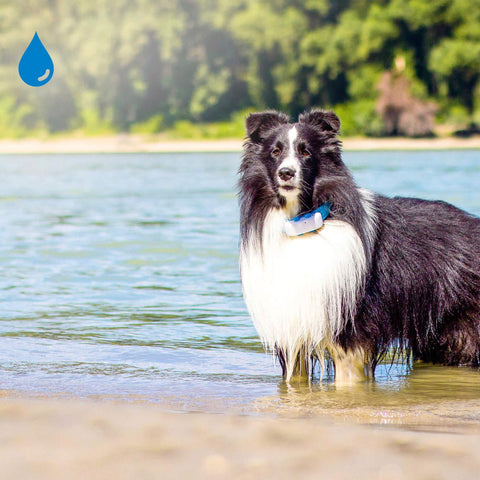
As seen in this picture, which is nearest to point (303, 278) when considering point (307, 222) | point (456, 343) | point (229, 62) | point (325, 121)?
point (307, 222)

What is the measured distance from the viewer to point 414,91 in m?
52.5

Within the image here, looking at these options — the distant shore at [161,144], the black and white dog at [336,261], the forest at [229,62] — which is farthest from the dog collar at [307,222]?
the forest at [229,62]

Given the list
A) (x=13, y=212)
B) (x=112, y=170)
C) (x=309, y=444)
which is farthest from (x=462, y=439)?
(x=112, y=170)

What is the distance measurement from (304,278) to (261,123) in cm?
91

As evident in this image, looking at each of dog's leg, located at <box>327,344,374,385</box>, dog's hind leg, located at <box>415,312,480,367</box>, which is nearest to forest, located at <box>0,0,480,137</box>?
dog's hind leg, located at <box>415,312,480,367</box>

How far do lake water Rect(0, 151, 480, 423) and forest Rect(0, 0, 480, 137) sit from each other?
39.4 meters

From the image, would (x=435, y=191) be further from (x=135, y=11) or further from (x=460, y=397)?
(x=135, y=11)

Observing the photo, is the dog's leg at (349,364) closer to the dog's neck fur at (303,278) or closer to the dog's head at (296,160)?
the dog's neck fur at (303,278)

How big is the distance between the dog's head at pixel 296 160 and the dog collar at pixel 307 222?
5 centimetres

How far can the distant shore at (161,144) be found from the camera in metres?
46.8

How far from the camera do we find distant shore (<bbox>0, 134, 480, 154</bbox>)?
4678 cm

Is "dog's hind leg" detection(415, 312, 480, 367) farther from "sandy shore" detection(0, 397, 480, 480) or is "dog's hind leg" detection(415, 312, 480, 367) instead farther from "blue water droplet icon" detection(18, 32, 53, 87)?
"blue water droplet icon" detection(18, 32, 53, 87)

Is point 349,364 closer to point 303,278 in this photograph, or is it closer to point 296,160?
point 303,278

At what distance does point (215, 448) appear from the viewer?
3.49 metres
